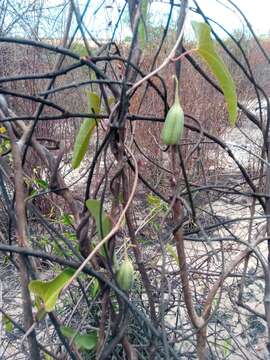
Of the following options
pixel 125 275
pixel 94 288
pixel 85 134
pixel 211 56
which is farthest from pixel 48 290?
pixel 94 288

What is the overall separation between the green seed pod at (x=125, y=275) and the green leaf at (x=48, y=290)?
2.1 inches

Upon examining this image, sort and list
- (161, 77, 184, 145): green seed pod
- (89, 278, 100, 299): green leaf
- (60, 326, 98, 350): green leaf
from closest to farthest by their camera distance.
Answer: (161, 77, 184, 145): green seed pod, (60, 326, 98, 350): green leaf, (89, 278, 100, 299): green leaf

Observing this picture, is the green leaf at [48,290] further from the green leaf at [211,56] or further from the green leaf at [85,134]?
the green leaf at [211,56]

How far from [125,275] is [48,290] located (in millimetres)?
76

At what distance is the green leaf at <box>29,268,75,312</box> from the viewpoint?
0.41 meters

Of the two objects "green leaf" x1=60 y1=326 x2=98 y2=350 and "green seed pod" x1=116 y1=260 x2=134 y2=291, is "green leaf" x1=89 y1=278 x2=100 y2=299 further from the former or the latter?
"green seed pod" x1=116 y1=260 x2=134 y2=291

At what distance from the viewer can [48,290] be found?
0.43 m

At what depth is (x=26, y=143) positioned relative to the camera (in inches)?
19.2

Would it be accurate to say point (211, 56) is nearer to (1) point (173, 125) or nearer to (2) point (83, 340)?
(1) point (173, 125)

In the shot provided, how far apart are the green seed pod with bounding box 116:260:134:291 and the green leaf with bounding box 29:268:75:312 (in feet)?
0.18

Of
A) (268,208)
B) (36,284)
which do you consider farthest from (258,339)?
(36,284)

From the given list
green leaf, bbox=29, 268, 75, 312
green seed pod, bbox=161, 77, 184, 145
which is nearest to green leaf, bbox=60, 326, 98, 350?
green leaf, bbox=29, 268, 75, 312

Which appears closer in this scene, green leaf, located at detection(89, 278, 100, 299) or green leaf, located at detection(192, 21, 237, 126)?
green leaf, located at detection(192, 21, 237, 126)

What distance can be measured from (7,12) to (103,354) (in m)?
2.54
